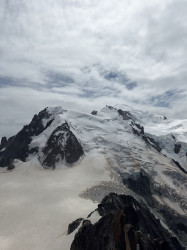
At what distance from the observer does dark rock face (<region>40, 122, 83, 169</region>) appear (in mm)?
94688

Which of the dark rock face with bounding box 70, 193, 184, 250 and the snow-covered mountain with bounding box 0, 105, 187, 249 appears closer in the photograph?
the dark rock face with bounding box 70, 193, 184, 250

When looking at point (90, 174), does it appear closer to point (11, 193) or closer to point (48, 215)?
point (11, 193)

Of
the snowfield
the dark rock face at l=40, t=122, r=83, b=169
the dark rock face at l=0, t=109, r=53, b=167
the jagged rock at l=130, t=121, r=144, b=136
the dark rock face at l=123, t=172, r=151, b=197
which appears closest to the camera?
the snowfield

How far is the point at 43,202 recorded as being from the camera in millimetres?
62844

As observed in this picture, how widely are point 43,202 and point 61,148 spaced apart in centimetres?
3522

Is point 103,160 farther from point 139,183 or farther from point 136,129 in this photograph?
point 136,129

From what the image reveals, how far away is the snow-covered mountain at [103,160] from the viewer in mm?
77375

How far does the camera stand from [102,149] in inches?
4048

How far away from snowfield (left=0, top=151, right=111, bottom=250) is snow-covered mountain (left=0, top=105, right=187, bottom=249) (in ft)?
2.09

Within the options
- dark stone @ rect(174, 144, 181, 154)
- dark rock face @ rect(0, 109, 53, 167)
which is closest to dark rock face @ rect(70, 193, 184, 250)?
dark rock face @ rect(0, 109, 53, 167)

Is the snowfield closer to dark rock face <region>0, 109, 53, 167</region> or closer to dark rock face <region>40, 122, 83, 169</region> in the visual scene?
dark rock face <region>40, 122, 83, 169</region>

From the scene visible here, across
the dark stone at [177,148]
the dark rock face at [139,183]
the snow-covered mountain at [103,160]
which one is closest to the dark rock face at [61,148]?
the snow-covered mountain at [103,160]

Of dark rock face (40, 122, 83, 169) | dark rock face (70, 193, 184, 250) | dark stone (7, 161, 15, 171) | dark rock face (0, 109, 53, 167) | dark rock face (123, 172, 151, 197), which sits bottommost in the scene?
dark rock face (70, 193, 184, 250)

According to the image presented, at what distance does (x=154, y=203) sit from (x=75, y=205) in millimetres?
27906
